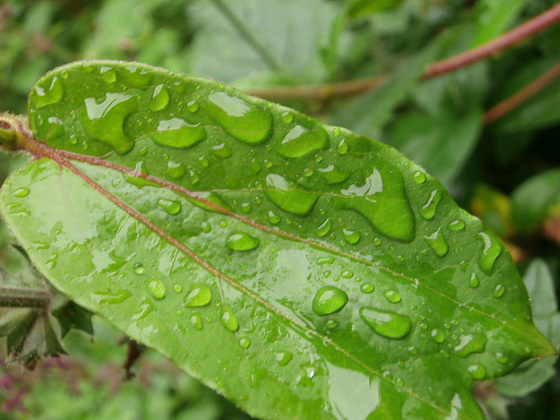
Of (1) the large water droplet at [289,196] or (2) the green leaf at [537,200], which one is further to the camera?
(2) the green leaf at [537,200]

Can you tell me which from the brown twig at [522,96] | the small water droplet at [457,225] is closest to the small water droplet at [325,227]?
the small water droplet at [457,225]

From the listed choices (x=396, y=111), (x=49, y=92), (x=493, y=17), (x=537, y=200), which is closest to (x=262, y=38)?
(x=396, y=111)

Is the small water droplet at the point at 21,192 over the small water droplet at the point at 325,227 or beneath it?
over

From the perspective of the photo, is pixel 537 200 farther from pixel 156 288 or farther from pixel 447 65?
pixel 156 288

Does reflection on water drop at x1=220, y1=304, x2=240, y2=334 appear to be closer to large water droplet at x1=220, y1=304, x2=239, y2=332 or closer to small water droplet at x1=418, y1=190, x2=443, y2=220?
large water droplet at x1=220, y1=304, x2=239, y2=332

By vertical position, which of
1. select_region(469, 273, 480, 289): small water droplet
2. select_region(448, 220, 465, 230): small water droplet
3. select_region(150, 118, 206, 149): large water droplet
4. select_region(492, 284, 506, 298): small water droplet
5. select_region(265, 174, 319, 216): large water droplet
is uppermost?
select_region(150, 118, 206, 149): large water droplet

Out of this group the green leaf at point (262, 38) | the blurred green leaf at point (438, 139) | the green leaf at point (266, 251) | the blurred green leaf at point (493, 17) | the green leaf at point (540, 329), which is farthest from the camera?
the green leaf at point (262, 38)

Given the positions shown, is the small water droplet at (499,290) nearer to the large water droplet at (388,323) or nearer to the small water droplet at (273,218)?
the large water droplet at (388,323)

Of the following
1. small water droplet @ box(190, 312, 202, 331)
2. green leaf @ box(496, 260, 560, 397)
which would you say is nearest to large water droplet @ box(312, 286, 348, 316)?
small water droplet @ box(190, 312, 202, 331)
